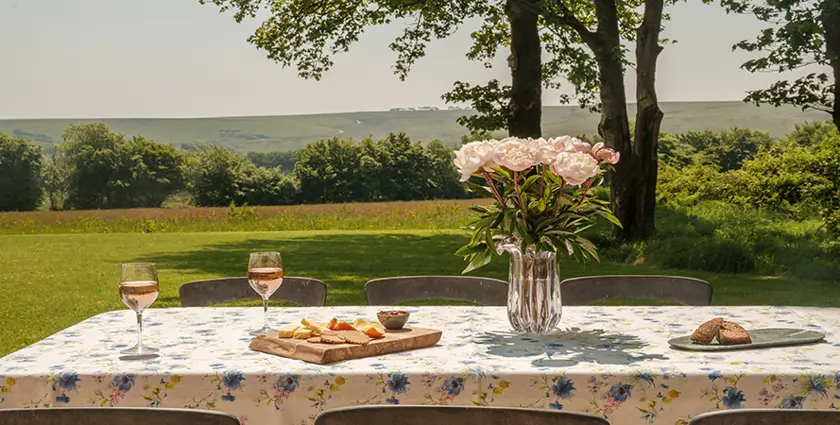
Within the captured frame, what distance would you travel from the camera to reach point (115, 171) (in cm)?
2397

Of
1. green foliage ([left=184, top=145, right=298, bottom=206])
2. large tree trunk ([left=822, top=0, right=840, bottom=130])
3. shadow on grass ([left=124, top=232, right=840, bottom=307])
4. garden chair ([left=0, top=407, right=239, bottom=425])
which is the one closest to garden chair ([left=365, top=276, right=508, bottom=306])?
garden chair ([left=0, top=407, right=239, bottom=425])

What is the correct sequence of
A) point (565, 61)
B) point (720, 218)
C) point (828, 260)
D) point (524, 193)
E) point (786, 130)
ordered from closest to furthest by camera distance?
point (524, 193), point (828, 260), point (720, 218), point (565, 61), point (786, 130)

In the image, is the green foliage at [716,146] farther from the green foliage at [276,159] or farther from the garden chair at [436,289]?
the garden chair at [436,289]

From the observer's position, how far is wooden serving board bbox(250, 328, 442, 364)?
2383 millimetres

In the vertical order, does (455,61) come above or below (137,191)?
above

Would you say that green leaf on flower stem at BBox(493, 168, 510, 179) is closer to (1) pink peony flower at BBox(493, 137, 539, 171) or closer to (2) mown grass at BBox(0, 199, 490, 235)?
(1) pink peony flower at BBox(493, 137, 539, 171)

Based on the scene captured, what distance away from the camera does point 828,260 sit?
1021 centimetres

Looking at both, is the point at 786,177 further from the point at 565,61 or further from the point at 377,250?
the point at 377,250

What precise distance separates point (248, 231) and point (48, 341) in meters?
16.6

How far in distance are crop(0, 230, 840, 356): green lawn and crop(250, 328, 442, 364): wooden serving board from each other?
18.3 ft

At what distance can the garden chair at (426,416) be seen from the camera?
1.65 m

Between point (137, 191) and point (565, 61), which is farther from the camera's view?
point (137, 191)

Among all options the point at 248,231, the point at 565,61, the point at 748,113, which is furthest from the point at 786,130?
the point at 248,231

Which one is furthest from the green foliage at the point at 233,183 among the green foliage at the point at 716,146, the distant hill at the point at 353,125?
the green foliage at the point at 716,146
